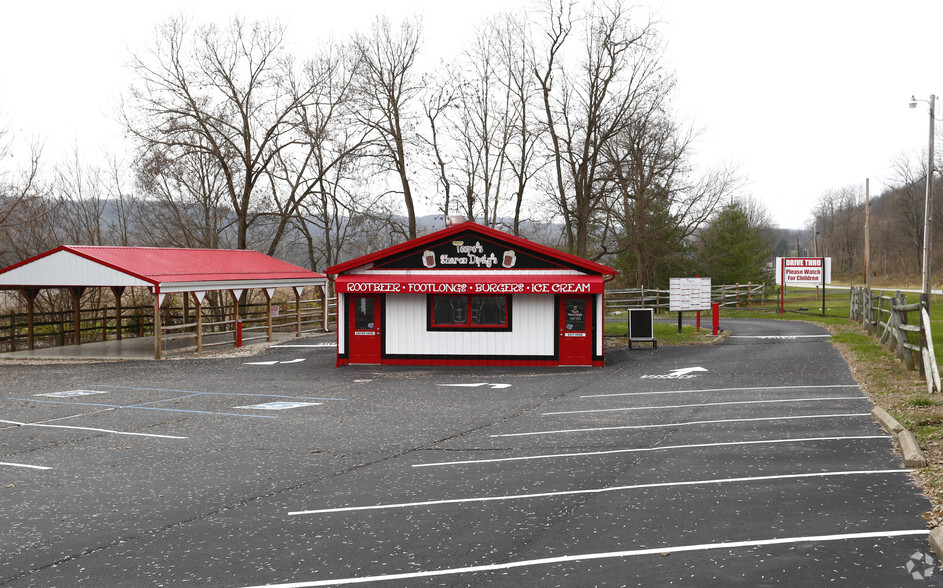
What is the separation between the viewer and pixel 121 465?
411 inches

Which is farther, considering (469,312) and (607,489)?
(469,312)

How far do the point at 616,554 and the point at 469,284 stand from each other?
1543 cm

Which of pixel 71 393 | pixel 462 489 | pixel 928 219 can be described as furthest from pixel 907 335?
pixel 71 393

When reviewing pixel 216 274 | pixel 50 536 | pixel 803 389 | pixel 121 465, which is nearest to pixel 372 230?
pixel 216 274

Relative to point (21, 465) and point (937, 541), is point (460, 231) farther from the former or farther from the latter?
point (937, 541)

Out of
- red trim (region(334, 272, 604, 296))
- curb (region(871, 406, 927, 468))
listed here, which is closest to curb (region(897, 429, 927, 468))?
curb (region(871, 406, 927, 468))

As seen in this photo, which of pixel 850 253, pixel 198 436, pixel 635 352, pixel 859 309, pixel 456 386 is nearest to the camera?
pixel 198 436

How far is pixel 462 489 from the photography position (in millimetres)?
8758

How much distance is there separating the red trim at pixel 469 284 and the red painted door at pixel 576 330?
2.44 feet

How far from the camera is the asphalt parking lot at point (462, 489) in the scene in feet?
20.7

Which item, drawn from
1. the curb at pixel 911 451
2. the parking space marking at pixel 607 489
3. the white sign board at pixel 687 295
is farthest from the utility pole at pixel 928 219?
the parking space marking at pixel 607 489

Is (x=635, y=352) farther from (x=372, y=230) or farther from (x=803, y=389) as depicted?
(x=372, y=230)

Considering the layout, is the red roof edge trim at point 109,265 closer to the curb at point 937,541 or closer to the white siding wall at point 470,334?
the white siding wall at point 470,334

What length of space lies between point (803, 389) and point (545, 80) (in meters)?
26.9
